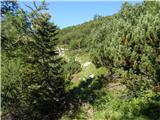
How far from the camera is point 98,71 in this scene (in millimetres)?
47062

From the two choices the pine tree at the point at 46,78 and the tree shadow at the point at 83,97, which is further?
the pine tree at the point at 46,78

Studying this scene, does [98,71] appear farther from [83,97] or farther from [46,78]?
[46,78]

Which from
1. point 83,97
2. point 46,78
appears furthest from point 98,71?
point 46,78

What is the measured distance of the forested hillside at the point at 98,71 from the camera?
8359 millimetres

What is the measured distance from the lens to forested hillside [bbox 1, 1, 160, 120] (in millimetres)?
8359

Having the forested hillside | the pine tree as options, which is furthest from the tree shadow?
the pine tree

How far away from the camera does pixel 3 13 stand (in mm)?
8164

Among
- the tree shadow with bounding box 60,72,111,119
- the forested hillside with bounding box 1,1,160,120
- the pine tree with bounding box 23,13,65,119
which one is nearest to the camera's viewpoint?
the forested hillside with bounding box 1,1,160,120

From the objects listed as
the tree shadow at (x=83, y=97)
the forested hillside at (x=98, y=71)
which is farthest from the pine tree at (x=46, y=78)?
the tree shadow at (x=83, y=97)

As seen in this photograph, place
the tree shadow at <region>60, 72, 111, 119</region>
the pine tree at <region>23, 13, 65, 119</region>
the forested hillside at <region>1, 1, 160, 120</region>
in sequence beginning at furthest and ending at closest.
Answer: the pine tree at <region>23, 13, 65, 119</region> < the tree shadow at <region>60, 72, 111, 119</region> < the forested hillside at <region>1, 1, 160, 120</region>

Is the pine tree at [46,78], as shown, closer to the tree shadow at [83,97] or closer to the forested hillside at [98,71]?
the forested hillside at [98,71]

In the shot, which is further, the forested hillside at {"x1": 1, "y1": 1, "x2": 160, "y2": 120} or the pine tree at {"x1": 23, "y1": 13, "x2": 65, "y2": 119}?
the pine tree at {"x1": 23, "y1": 13, "x2": 65, "y2": 119}

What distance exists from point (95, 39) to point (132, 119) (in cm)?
2002

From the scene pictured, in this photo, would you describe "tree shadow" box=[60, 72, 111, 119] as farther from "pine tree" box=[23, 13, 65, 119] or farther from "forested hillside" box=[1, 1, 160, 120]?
"pine tree" box=[23, 13, 65, 119]
